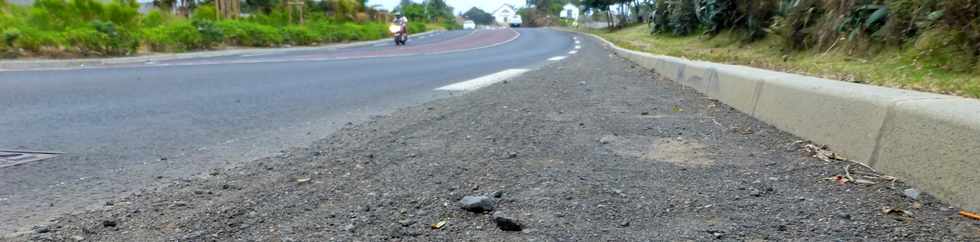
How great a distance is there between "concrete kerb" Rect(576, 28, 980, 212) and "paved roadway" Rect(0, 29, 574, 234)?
9.78 ft

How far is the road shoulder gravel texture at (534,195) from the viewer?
217 centimetres

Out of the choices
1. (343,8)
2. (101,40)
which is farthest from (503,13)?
(101,40)

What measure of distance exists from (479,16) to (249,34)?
141m

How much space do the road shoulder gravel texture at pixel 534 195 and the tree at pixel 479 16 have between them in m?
155

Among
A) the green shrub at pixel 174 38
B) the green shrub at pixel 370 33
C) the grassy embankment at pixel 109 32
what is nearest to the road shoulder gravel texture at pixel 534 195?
the grassy embankment at pixel 109 32

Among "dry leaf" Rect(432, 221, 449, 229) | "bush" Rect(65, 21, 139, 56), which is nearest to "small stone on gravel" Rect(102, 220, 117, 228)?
"dry leaf" Rect(432, 221, 449, 229)

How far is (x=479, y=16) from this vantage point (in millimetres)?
161750

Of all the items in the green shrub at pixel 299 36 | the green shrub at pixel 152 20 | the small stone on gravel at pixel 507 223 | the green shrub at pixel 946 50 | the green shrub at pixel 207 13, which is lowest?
the small stone on gravel at pixel 507 223

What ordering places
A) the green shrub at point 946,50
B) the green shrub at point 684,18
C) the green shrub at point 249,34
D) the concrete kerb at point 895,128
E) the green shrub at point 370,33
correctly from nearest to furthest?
the concrete kerb at point 895,128, the green shrub at point 946,50, the green shrub at point 684,18, the green shrub at point 249,34, the green shrub at point 370,33

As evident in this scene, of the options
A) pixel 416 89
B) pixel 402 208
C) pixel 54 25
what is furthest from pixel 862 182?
pixel 54 25

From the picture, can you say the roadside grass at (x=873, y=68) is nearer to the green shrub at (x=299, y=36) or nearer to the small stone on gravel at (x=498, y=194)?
the small stone on gravel at (x=498, y=194)

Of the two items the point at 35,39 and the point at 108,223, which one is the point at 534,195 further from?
the point at 35,39

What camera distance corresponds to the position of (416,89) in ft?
26.5

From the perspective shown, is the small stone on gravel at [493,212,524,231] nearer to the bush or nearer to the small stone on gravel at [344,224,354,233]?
the small stone on gravel at [344,224,354,233]
